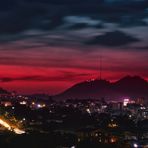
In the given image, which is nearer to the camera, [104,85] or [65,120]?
[65,120]

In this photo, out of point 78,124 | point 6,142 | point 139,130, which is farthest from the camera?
point 78,124

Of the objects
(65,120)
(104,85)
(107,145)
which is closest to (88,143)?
(107,145)

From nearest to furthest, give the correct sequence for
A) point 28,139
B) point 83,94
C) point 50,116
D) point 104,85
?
point 28,139, point 50,116, point 83,94, point 104,85

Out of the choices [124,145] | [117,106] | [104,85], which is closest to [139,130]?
[124,145]

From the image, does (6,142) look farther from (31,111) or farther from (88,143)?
(31,111)

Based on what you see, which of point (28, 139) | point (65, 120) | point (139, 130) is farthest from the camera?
point (65, 120)

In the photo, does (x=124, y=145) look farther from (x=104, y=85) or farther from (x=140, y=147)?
(x=104, y=85)

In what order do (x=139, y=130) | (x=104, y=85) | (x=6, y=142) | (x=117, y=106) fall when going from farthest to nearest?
1. (x=104, y=85)
2. (x=117, y=106)
3. (x=139, y=130)
4. (x=6, y=142)

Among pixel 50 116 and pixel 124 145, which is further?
pixel 50 116

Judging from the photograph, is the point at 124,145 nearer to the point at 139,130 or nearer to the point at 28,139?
the point at 28,139
